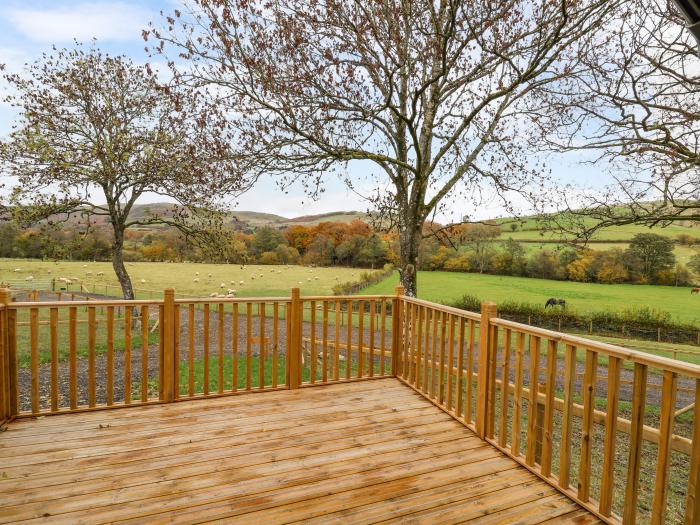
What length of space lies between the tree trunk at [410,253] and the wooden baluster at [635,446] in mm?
4472

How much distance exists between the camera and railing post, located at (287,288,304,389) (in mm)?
3951

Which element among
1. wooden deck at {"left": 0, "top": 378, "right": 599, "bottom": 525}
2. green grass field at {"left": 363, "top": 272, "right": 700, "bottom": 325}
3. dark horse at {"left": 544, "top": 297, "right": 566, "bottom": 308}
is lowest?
dark horse at {"left": 544, "top": 297, "right": 566, "bottom": 308}

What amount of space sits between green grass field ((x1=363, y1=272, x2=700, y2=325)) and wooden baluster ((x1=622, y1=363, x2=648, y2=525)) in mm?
14605

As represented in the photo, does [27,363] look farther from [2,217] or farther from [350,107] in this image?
[350,107]

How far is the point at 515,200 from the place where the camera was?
22.7ft

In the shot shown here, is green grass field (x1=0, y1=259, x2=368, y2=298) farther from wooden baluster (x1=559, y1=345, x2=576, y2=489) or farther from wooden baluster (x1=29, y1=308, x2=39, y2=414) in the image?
wooden baluster (x1=559, y1=345, x2=576, y2=489)

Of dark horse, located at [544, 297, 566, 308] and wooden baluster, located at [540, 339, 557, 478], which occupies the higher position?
wooden baluster, located at [540, 339, 557, 478]

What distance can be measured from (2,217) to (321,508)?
10041 mm

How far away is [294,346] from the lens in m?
3.97

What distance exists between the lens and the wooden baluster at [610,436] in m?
1.97

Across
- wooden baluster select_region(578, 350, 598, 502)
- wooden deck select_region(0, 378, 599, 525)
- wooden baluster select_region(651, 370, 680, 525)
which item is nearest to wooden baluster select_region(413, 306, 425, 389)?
wooden deck select_region(0, 378, 599, 525)

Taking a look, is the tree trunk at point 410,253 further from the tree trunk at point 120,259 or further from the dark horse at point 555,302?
the dark horse at point 555,302

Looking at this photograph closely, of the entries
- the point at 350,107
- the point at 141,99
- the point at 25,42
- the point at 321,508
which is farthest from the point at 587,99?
the point at 25,42

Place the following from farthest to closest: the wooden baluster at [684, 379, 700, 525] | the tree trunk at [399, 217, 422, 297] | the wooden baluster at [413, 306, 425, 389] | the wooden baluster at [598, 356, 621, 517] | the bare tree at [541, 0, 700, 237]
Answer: the tree trunk at [399, 217, 422, 297] < the bare tree at [541, 0, 700, 237] < the wooden baluster at [413, 306, 425, 389] < the wooden baluster at [598, 356, 621, 517] < the wooden baluster at [684, 379, 700, 525]
